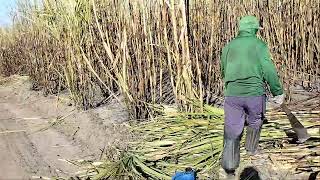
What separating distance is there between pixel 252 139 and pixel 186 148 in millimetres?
659

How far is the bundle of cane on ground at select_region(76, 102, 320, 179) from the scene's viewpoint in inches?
146

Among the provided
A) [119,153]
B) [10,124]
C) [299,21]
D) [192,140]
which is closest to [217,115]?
[192,140]

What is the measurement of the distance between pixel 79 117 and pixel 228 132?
10.6ft

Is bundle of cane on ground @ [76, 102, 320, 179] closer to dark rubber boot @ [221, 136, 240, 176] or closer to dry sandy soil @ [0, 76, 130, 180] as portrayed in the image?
dark rubber boot @ [221, 136, 240, 176]

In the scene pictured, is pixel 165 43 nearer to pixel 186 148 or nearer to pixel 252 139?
pixel 186 148

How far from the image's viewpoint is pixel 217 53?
568 centimetres

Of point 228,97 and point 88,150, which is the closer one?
point 228,97

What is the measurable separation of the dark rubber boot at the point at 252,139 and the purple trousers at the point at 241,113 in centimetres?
4

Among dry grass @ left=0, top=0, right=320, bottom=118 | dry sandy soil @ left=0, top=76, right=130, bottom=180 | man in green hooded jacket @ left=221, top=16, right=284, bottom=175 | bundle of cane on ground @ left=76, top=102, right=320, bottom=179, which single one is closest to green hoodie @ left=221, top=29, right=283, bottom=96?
man in green hooded jacket @ left=221, top=16, right=284, bottom=175

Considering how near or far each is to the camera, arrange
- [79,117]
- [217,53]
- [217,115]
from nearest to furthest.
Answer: [217,115] → [217,53] → [79,117]

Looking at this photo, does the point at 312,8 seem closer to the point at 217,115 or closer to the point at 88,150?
the point at 217,115

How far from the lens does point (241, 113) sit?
11.3 feet

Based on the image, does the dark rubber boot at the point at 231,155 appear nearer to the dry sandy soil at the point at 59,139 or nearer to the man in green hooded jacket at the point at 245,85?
the man in green hooded jacket at the point at 245,85

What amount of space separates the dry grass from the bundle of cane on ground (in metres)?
0.39
